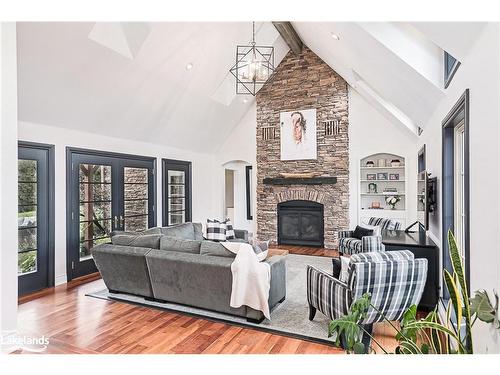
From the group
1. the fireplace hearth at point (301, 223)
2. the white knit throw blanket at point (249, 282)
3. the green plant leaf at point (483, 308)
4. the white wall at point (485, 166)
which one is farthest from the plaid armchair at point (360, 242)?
the green plant leaf at point (483, 308)

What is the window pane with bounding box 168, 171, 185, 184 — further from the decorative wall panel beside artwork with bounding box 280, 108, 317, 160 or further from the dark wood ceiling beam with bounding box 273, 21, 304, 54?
the dark wood ceiling beam with bounding box 273, 21, 304, 54

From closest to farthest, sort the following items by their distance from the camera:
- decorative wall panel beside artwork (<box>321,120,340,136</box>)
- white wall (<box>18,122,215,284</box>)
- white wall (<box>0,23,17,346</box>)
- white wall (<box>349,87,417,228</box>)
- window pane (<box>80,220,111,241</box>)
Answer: white wall (<box>0,23,17,346</box>) → white wall (<box>18,122,215,284</box>) → window pane (<box>80,220,111,241</box>) → white wall (<box>349,87,417,228</box>) → decorative wall panel beside artwork (<box>321,120,340,136</box>)

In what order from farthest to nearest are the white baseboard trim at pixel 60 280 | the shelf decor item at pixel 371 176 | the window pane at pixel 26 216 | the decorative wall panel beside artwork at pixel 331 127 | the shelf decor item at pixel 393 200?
the decorative wall panel beside artwork at pixel 331 127 < the shelf decor item at pixel 371 176 < the shelf decor item at pixel 393 200 < the white baseboard trim at pixel 60 280 < the window pane at pixel 26 216

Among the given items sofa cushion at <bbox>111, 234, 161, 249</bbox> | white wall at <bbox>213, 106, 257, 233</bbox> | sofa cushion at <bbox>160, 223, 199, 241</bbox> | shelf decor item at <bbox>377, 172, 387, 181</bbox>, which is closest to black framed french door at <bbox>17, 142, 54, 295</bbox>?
sofa cushion at <bbox>111, 234, 161, 249</bbox>

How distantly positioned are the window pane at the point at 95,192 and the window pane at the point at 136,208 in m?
0.49

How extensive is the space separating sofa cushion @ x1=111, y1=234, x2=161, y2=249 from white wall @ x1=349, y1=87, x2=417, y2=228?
4870 millimetres

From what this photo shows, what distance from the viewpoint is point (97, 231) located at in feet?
18.1

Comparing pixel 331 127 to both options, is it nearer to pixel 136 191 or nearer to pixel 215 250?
pixel 136 191

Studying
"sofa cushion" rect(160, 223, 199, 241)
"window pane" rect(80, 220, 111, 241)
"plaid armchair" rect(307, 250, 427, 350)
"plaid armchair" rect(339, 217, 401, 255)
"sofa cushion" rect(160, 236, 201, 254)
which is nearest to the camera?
"plaid armchair" rect(307, 250, 427, 350)

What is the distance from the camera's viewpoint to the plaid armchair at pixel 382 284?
2.64 m

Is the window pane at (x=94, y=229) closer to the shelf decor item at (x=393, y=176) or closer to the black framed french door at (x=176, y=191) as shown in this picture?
the black framed french door at (x=176, y=191)

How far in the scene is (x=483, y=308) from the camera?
5.21 feet

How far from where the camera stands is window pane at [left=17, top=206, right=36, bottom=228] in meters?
4.33
